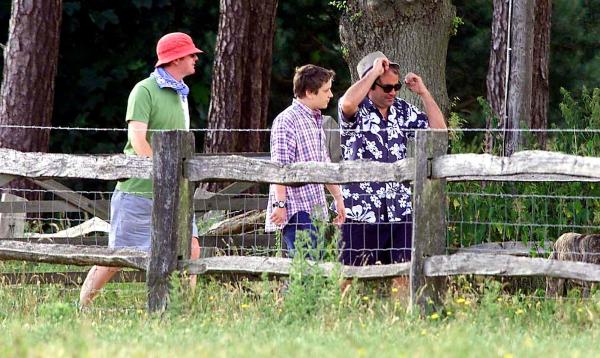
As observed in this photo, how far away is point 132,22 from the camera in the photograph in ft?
90.5

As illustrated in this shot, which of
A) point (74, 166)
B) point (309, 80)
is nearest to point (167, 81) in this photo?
point (74, 166)

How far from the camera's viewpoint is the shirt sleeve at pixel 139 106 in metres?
10.0

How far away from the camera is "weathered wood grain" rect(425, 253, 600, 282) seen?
893 centimetres

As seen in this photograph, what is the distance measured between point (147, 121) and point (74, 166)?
61 cm

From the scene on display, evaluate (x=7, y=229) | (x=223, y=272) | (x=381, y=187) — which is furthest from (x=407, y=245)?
(x=7, y=229)

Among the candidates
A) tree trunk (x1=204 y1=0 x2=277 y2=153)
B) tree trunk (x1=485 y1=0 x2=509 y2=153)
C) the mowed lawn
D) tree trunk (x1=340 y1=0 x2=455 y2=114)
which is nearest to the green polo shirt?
A: the mowed lawn

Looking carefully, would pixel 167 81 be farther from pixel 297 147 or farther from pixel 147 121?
pixel 297 147

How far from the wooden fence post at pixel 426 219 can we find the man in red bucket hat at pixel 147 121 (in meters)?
1.66

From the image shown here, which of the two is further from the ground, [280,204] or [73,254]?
[280,204]

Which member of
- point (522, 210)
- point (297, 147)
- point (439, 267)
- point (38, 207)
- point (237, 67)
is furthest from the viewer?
point (237, 67)

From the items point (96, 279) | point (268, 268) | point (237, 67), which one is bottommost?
point (96, 279)

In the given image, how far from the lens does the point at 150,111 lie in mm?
10133

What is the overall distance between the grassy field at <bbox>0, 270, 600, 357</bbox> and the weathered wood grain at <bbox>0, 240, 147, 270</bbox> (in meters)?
0.34

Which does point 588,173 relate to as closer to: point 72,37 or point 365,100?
point 365,100
